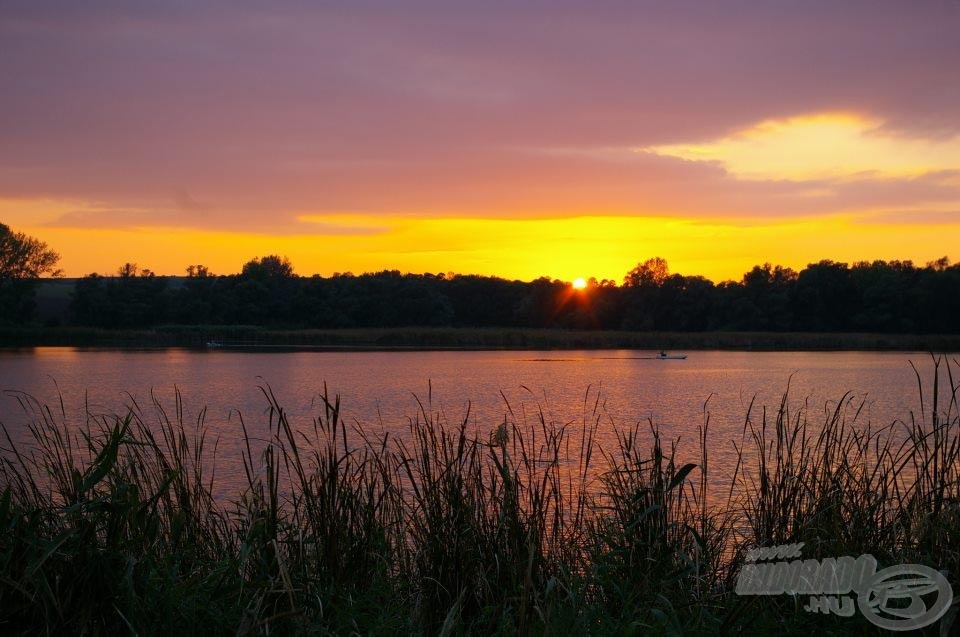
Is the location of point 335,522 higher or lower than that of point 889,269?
lower

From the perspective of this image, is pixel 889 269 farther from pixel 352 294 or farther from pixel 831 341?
pixel 352 294

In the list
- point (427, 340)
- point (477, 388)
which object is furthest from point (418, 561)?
point (427, 340)

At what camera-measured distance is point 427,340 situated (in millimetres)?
78562

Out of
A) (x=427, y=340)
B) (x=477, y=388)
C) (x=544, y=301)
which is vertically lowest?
(x=477, y=388)

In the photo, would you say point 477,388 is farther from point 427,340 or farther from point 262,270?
point 262,270

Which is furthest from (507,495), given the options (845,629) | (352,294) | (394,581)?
(352,294)

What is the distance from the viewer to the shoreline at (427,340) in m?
72.2

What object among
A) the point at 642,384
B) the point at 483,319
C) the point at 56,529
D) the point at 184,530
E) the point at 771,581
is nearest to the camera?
the point at 771,581

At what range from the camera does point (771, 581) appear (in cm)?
475

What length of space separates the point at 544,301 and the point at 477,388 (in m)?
69.5

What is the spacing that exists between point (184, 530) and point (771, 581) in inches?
155

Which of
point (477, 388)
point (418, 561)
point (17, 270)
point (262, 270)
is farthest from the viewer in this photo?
point (262, 270)

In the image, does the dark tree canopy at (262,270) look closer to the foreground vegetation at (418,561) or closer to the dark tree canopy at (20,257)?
the dark tree canopy at (20,257)

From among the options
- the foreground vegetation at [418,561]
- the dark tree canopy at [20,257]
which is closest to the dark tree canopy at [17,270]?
the dark tree canopy at [20,257]
